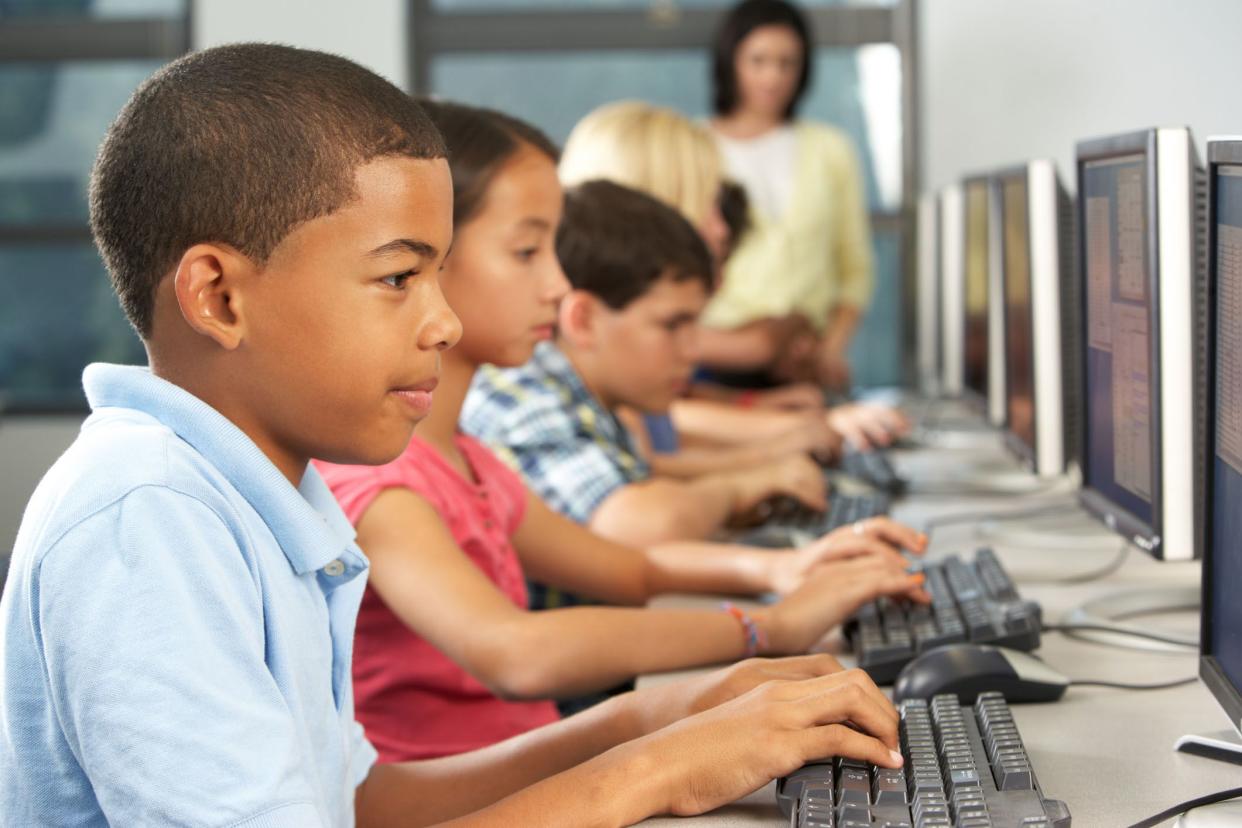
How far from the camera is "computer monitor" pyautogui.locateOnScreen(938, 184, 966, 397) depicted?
2652 millimetres

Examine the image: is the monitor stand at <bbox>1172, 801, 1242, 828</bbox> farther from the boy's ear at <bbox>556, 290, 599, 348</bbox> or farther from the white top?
the white top

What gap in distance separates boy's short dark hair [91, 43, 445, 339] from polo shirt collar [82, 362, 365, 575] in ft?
0.19

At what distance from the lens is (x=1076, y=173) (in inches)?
59.2

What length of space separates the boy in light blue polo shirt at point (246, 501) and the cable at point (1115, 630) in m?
0.46

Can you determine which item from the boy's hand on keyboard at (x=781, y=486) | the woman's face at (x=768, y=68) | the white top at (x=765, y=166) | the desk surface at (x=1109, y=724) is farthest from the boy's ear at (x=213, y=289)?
the woman's face at (x=768, y=68)

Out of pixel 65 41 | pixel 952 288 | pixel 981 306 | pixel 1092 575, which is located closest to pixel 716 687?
pixel 1092 575

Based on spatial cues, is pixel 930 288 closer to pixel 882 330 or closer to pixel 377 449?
pixel 882 330

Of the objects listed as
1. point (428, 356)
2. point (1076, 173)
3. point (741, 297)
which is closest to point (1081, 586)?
point (1076, 173)

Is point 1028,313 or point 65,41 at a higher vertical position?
point 65,41

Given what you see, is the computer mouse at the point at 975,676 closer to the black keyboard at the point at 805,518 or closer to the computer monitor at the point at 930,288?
the black keyboard at the point at 805,518

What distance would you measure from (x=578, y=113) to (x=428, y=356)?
358cm

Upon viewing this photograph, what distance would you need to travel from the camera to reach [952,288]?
277 cm

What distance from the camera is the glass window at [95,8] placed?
421 centimetres

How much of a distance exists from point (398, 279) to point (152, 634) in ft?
0.83
